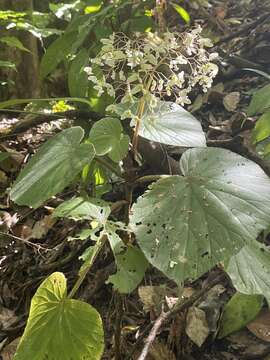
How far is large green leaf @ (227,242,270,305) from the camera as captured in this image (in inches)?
29.5

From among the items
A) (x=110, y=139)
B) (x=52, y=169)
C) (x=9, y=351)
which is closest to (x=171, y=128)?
(x=110, y=139)

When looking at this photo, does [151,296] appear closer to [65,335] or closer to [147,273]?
[147,273]

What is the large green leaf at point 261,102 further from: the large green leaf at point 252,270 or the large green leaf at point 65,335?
the large green leaf at point 65,335

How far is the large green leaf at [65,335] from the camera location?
728mm

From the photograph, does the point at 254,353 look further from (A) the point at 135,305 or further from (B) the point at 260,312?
(A) the point at 135,305

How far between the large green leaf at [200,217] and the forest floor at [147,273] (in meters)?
0.29

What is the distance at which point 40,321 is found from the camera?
2.55 ft

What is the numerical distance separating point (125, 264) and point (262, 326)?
0.43m

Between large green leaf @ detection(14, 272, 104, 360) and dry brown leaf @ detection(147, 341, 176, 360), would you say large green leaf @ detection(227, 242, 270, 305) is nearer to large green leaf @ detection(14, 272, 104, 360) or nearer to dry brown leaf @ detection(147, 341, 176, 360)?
large green leaf @ detection(14, 272, 104, 360)

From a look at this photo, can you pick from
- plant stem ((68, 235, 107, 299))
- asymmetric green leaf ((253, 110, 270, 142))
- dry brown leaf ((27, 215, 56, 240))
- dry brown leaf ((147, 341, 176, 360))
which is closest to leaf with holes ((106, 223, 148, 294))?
plant stem ((68, 235, 107, 299))

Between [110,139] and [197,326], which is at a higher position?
[110,139]

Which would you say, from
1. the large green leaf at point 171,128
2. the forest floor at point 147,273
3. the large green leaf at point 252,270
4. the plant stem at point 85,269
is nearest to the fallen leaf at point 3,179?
the forest floor at point 147,273

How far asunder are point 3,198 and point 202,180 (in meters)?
1.18

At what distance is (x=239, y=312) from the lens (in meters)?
1.11
